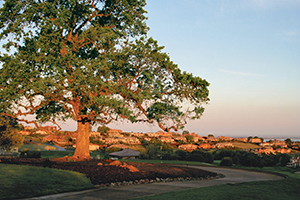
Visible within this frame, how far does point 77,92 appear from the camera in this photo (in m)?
20.9

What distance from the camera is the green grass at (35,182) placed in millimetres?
12310

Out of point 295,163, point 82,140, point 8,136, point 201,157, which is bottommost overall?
point 201,157

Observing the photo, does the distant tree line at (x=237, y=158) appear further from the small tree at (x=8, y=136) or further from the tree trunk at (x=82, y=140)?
the small tree at (x=8, y=136)

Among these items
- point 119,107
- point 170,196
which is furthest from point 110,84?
point 170,196

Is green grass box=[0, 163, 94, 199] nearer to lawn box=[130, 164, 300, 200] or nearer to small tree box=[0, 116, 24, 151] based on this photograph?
lawn box=[130, 164, 300, 200]

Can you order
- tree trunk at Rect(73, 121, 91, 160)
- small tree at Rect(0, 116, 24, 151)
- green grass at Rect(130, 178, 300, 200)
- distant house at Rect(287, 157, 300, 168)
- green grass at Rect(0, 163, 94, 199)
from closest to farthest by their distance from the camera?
green grass at Rect(130, 178, 300, 200)
green grass at Rect(0, 163, 94, 199)
tree trunk at Rect(73, 121, 91, 160)
distant house at Rect(287, 157, 300, 168)
small tree at Rect(0, 116, 24, 151)

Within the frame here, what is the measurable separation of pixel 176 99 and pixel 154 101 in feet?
6.58

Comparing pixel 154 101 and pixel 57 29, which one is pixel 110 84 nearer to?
pixel 154 101

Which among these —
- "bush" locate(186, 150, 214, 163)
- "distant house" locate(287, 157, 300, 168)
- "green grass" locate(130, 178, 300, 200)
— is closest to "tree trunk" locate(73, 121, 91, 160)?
"green grass" locate(130, 178, 300, 200)

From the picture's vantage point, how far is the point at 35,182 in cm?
1388

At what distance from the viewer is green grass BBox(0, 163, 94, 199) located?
12.3m

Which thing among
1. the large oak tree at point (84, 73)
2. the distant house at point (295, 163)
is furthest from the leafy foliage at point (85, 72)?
the distant house at point (295, 163)

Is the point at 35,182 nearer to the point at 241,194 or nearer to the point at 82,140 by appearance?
the point at 241,194

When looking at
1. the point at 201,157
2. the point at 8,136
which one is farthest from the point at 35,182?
the point at 201,157
